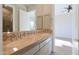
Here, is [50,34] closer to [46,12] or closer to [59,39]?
[59,39]

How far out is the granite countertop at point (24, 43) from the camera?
2021 mm

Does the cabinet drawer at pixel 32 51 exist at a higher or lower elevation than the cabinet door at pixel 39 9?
lower

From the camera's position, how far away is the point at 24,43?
2.08 m

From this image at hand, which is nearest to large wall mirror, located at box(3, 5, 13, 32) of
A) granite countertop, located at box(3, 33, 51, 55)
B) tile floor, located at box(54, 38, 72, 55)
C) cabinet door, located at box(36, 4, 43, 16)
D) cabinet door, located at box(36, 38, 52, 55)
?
granite countertop, located at box(3, 33, 51, 55)

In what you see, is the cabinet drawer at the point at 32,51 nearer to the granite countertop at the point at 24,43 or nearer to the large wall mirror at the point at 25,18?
the granite countertop at the point at 24,43

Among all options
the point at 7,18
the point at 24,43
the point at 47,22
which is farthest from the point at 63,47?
the point at 7,18

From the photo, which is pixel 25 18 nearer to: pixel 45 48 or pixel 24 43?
pixel 24 43

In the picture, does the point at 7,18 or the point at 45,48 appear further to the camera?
the point at 45,48

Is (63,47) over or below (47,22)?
below

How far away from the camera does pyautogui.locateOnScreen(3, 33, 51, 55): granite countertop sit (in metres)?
2.02

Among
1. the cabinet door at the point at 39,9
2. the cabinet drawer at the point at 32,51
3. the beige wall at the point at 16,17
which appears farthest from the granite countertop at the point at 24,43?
the cabinet door at the point at 39,9

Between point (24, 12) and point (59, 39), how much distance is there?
0.56 meters

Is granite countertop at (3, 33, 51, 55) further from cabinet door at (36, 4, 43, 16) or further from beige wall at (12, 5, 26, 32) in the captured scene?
cabinet door at (36, 4, 43, 16)
